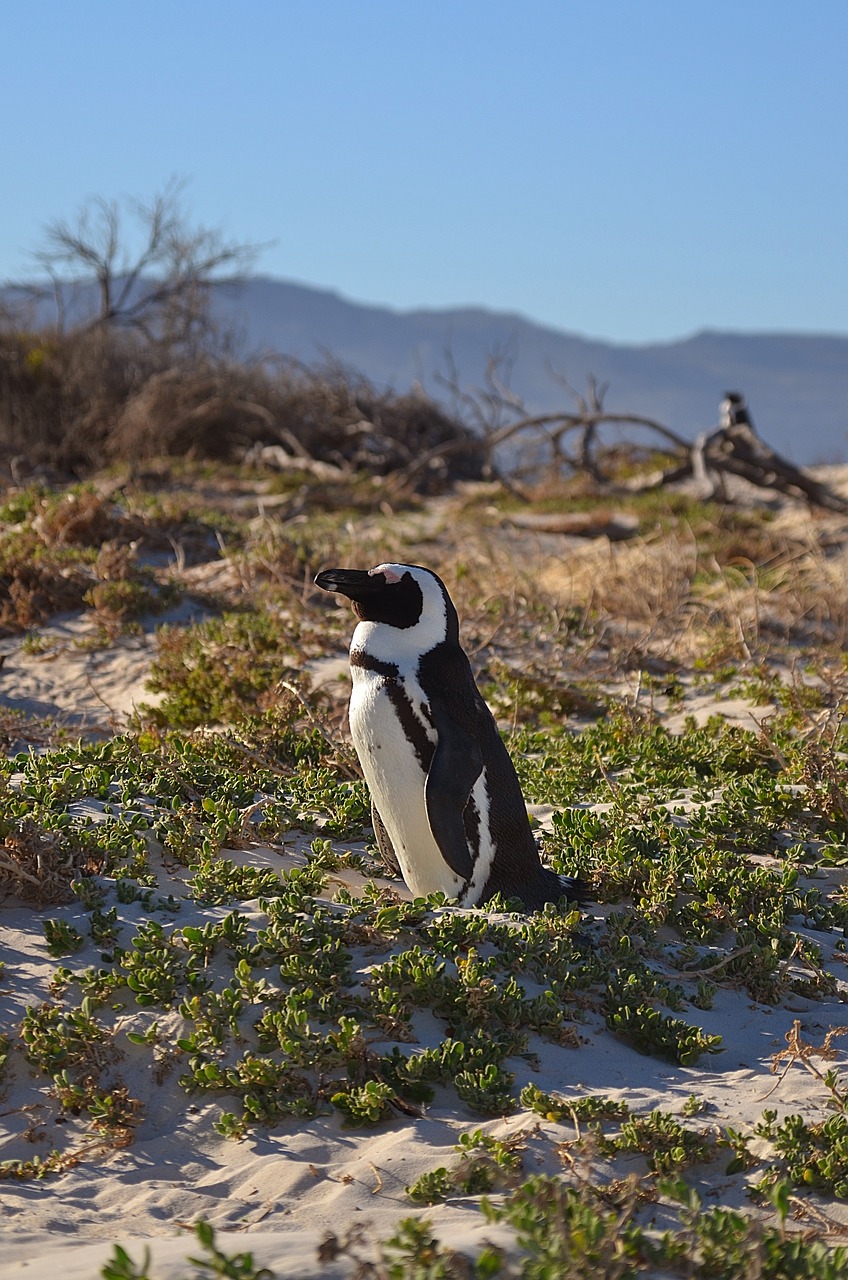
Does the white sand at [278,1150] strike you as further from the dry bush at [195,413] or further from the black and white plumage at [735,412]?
the black and white plumage at [735,412]

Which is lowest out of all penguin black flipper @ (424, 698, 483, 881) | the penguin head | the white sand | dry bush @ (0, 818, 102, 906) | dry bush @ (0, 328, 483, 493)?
the white sand

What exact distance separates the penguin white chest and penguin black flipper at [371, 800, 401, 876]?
5.0 inches

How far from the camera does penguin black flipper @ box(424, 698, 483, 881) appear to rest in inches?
156

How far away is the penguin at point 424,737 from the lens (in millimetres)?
4082

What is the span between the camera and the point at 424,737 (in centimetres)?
410

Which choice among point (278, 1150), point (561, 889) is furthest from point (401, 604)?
point (278, 1150)

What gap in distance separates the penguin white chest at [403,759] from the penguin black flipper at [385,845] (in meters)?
0.13

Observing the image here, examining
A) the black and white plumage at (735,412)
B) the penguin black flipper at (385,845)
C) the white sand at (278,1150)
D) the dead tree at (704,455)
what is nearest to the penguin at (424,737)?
the penguin black flipper at (385,845)

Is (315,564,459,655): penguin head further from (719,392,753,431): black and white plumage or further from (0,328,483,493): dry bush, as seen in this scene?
(719,392,753,431): black and white plumage

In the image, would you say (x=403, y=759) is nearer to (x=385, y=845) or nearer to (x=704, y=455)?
(x=385, y=845)

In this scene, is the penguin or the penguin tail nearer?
the penguin

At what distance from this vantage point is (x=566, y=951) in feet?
12.2

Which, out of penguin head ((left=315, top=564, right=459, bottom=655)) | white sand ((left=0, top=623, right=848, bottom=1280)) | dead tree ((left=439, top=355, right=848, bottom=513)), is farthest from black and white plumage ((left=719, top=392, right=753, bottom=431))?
white sand ((left=0, top=623, right=848, bottom=1280))

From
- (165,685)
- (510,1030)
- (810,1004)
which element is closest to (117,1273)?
(510,1030)
